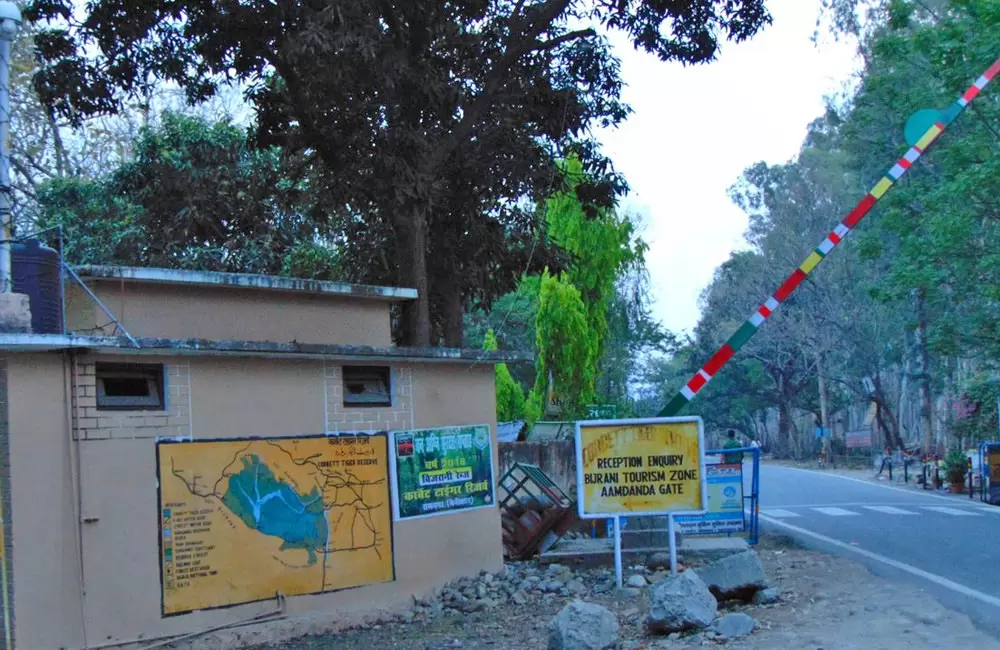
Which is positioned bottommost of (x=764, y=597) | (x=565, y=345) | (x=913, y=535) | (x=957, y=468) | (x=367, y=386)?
(x=957, y=468)

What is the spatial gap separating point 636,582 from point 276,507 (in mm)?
4537

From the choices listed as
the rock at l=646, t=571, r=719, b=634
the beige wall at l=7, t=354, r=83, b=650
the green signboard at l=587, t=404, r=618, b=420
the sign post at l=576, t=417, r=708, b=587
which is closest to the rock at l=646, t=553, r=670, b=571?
the sign post at l=576, t=417, r=708, b=587

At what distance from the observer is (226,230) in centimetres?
2522

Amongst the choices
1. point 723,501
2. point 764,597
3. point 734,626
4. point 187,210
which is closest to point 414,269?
point 723,501

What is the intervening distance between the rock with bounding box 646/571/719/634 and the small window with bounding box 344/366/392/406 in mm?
4019

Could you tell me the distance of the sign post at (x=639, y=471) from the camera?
40.8 ft

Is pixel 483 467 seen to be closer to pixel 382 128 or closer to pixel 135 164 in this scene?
pixel 382 128

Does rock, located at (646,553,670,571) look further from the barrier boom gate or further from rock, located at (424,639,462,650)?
rock, located at (424,639,462,650)

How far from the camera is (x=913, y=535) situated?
17.5 m

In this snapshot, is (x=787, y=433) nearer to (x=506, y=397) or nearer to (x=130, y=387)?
(x=506, y=397)

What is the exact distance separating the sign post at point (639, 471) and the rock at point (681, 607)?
2.37m

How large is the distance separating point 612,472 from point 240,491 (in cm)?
433

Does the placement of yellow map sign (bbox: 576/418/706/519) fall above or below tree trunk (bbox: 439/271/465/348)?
below

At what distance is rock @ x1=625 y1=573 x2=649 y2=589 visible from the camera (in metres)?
12.8
